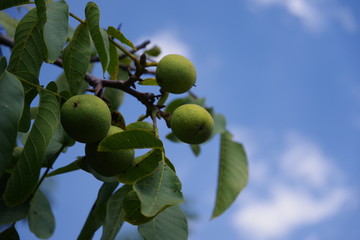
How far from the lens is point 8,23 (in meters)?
1.97

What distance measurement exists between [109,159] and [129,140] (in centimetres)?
9

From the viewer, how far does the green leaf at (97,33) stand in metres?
1.10

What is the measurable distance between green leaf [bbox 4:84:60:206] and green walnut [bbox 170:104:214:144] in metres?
0.30

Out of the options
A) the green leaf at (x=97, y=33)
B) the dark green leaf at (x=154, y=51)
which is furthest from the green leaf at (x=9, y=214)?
the dark green leaf at (x=154, y=51)

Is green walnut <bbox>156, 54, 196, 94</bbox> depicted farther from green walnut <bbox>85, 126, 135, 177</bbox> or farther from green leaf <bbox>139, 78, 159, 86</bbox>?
green walnut <bbox>85, 126, 135, 177</bbox>

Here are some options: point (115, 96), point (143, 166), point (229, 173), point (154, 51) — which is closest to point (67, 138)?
point (143, 166)

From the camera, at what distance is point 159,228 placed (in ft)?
3.66

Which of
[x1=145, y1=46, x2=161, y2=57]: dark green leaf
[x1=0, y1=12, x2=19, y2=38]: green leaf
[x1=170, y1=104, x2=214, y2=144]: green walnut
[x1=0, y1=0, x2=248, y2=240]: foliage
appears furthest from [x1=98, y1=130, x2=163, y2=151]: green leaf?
[x1=145, y1=46, x2=161, y2=57]: dark green leaf

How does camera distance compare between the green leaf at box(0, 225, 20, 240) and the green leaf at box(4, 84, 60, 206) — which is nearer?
the green leaf at box(4, 84, 60, 206)

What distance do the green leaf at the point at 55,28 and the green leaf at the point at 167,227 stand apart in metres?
0.45

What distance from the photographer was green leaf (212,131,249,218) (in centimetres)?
177

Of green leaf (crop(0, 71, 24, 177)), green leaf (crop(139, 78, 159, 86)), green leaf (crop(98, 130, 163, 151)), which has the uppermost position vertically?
green leaf (crop(139, 78, 159, 86))

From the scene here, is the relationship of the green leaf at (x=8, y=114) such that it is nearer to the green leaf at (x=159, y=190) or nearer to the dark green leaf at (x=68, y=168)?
the green leaf at (x=159, y=190)

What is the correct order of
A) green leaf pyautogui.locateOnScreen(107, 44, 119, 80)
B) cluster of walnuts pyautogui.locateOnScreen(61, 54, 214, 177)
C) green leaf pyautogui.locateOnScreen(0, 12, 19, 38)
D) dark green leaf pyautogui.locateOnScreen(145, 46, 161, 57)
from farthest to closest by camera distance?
1. dark green leaf pyautogui.locateOnScreen(145, 46, 161, 57)
2. green leaf pyautogui.locateOnScreen(0, 12, 19, 38)
3. green leaf pyautogui.locateOnScreen(107, 44, 119, 80)
4. cluster of walnuts pyautogui.locateOnScreen(61, 54, 214, 177)
